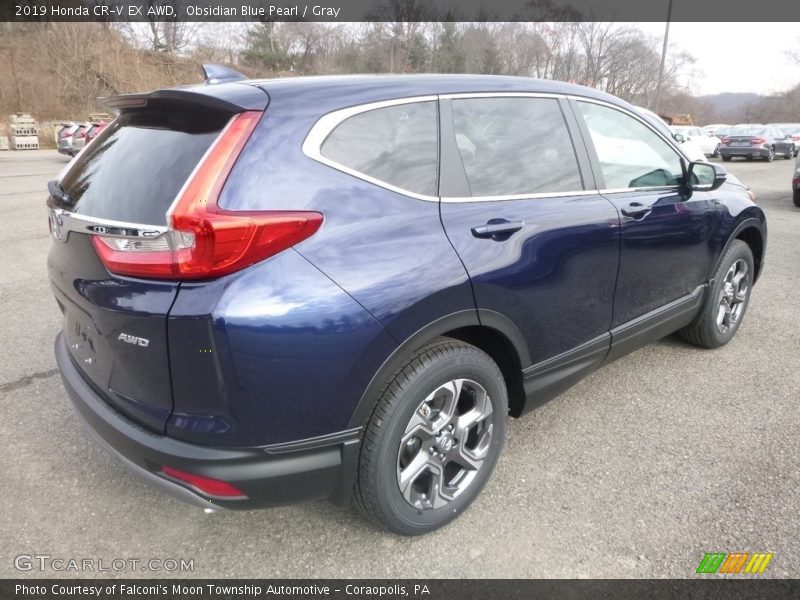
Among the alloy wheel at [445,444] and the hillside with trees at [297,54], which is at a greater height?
the hillside with trees at [297,54]

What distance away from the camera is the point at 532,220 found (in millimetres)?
2480

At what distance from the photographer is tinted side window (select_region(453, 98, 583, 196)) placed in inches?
94.8

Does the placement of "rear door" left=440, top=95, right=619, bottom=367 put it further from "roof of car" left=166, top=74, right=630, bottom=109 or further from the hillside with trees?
the hillside with trees

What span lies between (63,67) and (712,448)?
152ft

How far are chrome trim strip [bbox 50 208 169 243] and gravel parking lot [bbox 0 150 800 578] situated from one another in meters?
1.19

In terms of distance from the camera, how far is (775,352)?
163 inches

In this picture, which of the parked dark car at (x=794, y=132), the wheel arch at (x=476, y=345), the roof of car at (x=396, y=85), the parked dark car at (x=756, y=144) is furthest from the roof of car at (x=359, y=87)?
the parked dark car at (x=794, y=132)

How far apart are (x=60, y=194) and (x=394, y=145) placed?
1421mm

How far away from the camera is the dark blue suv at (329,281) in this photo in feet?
5.84

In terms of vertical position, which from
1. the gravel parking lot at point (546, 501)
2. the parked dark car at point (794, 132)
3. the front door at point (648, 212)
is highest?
the parked dark car at point (794, 132)

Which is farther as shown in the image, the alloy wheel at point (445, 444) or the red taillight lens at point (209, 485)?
the alloy wheel at point (445, 444)

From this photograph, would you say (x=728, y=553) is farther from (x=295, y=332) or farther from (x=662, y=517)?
(x=295, y=332)

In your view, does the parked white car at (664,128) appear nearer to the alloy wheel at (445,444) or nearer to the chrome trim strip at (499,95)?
the chrome trim strip at (499,95)

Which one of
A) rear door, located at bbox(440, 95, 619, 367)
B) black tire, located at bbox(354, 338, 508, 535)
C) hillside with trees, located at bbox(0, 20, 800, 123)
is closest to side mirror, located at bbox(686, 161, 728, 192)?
rear door, located at bbox(440, 95, 619, 367)
